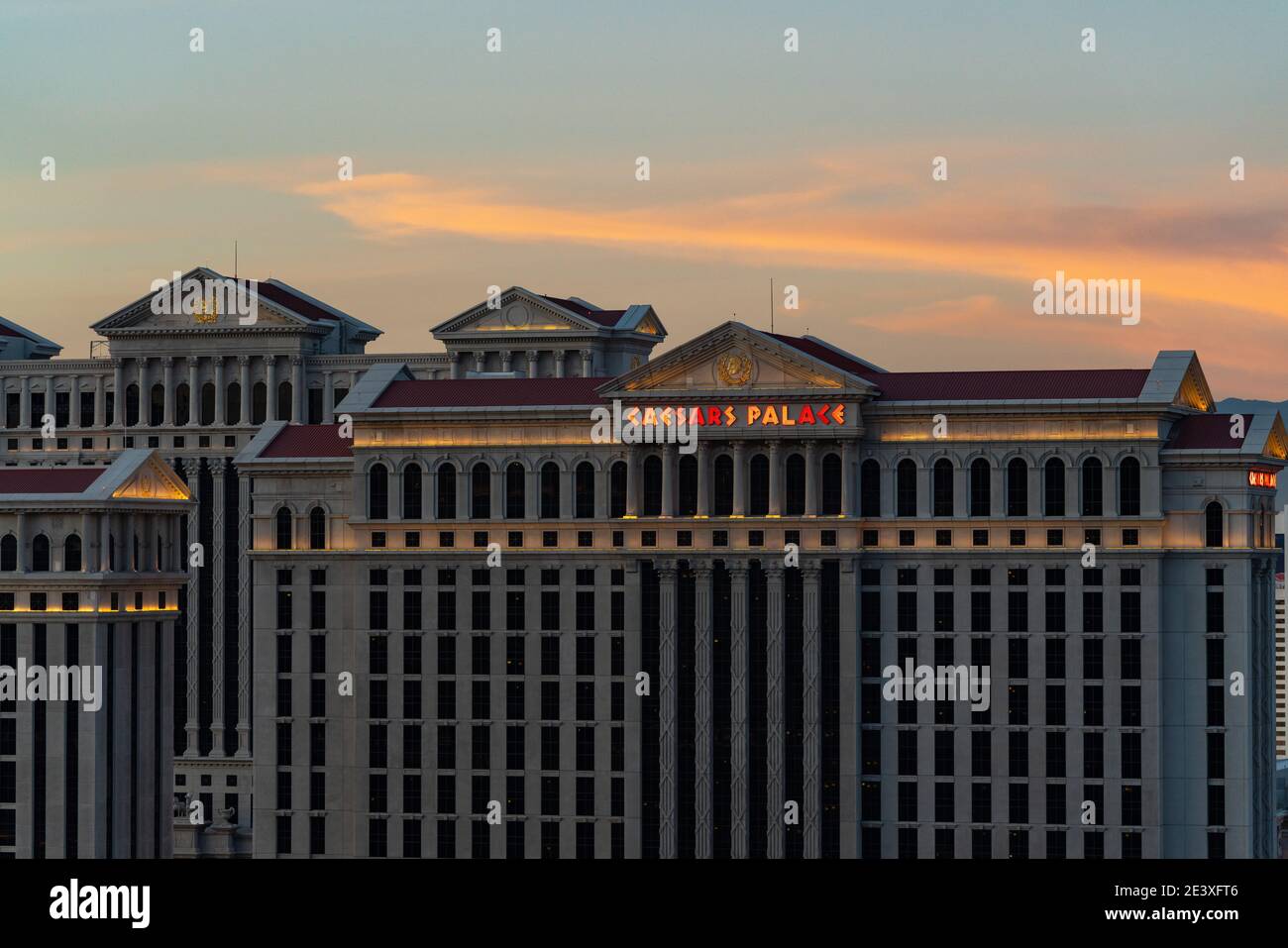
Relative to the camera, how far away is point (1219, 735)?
623ft

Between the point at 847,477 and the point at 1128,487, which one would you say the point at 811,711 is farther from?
the point at 1128,487

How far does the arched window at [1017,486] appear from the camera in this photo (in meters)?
193

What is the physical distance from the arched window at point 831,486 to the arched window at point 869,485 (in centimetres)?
166

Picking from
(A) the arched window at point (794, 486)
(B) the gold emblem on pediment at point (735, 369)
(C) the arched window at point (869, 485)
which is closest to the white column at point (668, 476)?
(B) the gold emblem on pediment at point (735, 369)

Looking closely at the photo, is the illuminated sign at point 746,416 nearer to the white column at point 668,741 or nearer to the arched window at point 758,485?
the arched window at point 758,485

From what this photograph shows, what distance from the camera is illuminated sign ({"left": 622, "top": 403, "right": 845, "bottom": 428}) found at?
19562 cm

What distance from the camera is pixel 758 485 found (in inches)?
7830
